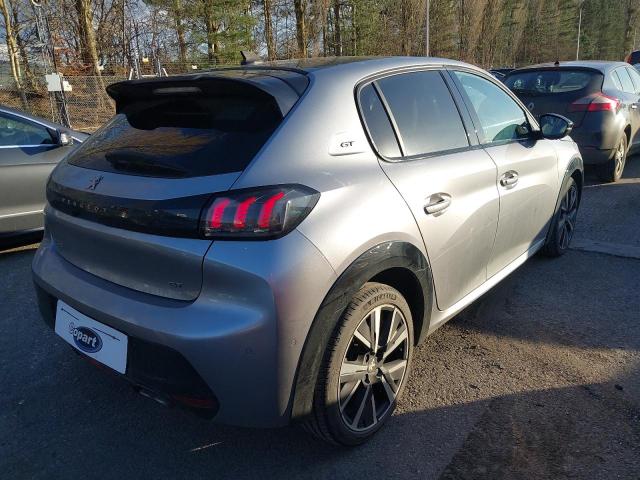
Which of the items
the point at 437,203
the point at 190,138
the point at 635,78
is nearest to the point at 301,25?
the point at 635,78

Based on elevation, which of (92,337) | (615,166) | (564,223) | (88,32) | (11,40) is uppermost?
(88,32)

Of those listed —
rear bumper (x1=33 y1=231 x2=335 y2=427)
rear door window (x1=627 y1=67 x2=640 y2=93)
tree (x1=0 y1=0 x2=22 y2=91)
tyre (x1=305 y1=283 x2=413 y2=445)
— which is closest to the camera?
rear bumper (x1=33 y1=231 x2=335 y2=427)

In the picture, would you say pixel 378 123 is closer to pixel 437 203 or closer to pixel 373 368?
pixel 437 203

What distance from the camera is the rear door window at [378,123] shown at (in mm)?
2299

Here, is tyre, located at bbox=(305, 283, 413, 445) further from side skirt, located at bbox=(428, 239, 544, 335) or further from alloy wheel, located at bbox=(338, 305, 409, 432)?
side skirt, located at bbox=(428, 239, 544, 335)

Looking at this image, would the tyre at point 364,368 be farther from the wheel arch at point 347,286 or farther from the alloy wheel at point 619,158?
the alloy wheel at point 619,158

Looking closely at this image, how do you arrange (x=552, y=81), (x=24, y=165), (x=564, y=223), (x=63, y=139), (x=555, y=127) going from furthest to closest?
(x=552, y=81) → (x=63, y=139) → (x=24, y=165) → (x=564, y=223) → (x=555, y=127)

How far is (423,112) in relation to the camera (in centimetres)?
267

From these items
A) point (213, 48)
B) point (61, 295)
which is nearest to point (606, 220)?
point (61, 295)

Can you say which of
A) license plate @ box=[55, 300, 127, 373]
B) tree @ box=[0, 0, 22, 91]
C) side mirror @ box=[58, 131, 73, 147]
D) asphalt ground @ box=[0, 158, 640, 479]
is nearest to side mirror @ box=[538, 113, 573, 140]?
asphalt ground @ box=[0, 158, 640, 479]

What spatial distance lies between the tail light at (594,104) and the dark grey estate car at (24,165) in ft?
19.9

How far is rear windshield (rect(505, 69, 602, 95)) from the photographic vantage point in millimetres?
6848

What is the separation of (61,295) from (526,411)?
2188 mm

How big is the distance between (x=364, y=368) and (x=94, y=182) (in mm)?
1373
